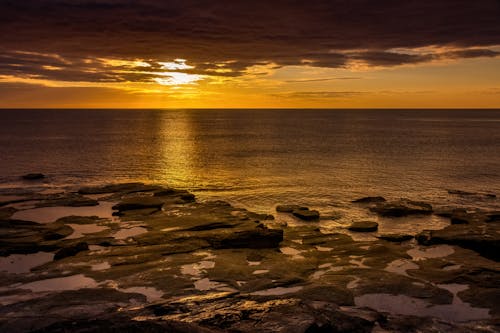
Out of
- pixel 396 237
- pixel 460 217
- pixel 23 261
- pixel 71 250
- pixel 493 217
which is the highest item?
pixel 493 217

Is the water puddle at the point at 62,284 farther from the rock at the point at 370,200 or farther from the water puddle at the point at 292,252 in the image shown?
the rock at the point at 370,200

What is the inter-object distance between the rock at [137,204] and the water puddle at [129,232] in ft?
21.8

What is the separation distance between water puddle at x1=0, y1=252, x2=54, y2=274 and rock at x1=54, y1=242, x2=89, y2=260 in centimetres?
50

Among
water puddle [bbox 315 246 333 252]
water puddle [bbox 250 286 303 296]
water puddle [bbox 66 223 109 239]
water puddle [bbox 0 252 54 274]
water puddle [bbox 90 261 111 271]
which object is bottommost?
water puddle [bbox 0 252 54 274]

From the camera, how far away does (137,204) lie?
39.0 meters

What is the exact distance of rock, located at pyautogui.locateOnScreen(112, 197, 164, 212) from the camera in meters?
38.4

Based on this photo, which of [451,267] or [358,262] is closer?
[451,267]

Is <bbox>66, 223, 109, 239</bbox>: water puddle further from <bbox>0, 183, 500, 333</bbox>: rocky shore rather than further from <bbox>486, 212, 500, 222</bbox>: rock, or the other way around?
<bbox>486, 212, 500, 222</bbox>: rock

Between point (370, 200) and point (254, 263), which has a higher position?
point (370, 200)

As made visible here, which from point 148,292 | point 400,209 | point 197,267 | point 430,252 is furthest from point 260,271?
point 400,209

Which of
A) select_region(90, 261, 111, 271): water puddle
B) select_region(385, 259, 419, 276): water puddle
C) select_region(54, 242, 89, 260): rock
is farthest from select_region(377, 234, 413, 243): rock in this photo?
select_region(54, 242, 89, 260): rock

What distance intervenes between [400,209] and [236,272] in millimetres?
21912

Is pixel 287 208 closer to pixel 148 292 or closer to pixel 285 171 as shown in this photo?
pixel 148 292

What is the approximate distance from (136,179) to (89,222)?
27.2 metres
